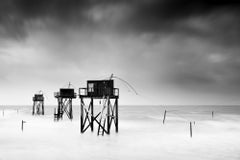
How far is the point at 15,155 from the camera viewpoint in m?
14.1

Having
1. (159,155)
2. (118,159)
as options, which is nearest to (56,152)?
(118,159)

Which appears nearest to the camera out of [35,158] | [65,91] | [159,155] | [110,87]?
[35,158]

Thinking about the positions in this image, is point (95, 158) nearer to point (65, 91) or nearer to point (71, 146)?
point (71, 146)

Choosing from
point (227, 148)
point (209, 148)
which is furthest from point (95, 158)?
point (227, 148)

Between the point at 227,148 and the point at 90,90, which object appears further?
the point at 90,90

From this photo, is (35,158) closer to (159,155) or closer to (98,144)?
(98,144)

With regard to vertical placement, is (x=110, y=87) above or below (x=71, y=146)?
above

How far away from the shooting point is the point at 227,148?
660 inches

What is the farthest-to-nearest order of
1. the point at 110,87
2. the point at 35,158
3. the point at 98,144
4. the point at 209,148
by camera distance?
1. the point at 110,87
2. the point at 98,144
3. the point at 209,148
4. the point at 35,158

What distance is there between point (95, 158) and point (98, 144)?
166 inches

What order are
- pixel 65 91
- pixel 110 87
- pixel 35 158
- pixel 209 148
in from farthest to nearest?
pixel 65 91, pixel 110 87, pixel 209 148, pixel 35 158

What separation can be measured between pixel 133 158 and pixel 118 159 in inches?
39.0

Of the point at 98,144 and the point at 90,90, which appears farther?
the point at 90,90

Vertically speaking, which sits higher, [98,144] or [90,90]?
[90,90]
